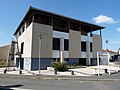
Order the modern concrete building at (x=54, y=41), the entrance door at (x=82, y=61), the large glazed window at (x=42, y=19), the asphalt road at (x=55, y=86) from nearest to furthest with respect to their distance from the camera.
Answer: the asphalt road at (x=55, y=86) < the modern concrete building at (x=54, y=41) < the large glazed window at (x=42, y=19) < the entrance door at (x=82, y=61)

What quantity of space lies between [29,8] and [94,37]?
745 inches

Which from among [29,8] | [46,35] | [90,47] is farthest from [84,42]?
[29,8]

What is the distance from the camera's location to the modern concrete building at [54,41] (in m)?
28.9

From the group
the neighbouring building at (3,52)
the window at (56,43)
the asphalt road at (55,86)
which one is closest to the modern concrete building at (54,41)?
the window at (56,43)

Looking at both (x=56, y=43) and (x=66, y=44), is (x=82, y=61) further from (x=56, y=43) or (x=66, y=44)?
(x=56, y=43)

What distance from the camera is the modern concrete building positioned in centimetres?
2892

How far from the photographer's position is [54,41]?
105ft

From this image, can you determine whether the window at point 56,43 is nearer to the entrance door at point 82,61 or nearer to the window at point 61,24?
the window at point 61,24

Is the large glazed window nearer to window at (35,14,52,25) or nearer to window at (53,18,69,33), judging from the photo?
window at (35,14,52,25)

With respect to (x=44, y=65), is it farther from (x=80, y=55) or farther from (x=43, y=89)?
(x=43, y=89)

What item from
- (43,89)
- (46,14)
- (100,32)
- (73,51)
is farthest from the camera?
(100,32)

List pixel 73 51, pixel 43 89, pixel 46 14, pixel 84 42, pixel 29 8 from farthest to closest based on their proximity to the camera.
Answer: pixel 84 42 → pixel 73 51 → pixel 46 14 → pixel 29 8 → pixel 43 89

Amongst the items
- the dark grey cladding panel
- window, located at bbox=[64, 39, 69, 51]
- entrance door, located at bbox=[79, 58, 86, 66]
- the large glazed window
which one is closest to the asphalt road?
the dark grey cladding panel

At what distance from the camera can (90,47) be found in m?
39.5
